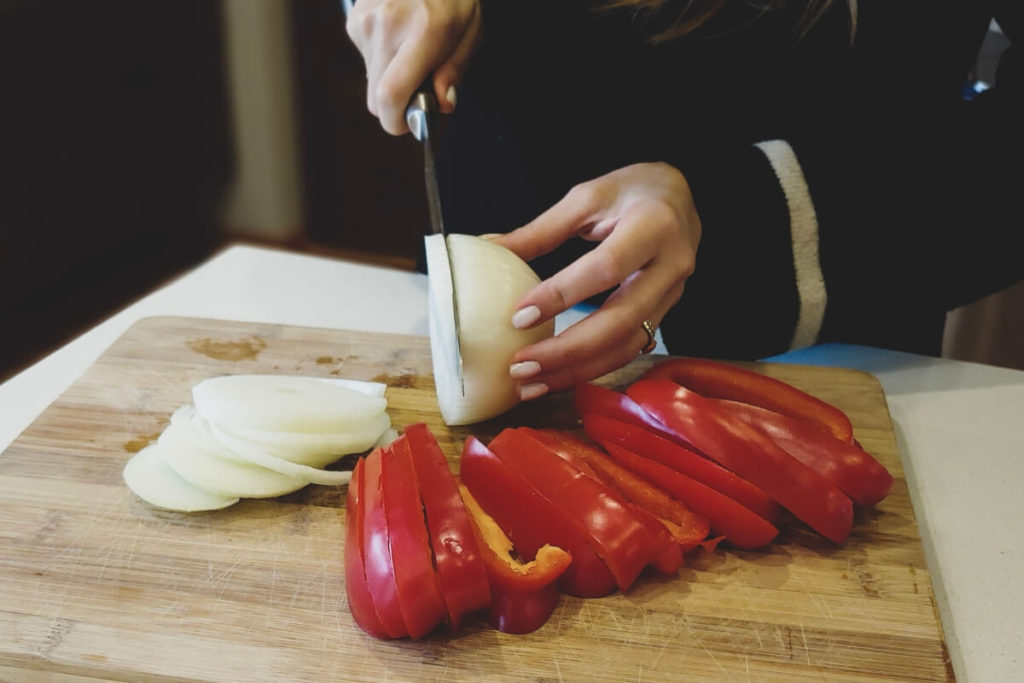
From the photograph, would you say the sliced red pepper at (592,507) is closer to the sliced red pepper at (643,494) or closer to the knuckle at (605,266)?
the sliced red pepper at (643,494)

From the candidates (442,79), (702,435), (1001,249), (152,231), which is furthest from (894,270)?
(152,231)

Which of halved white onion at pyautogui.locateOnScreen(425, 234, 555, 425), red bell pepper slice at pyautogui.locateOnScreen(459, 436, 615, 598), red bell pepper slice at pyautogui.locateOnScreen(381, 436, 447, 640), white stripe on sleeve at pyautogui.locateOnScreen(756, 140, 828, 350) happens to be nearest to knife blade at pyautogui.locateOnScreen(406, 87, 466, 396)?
halved white onion at pyautogui.locateOnScreen(425, 234, 555, 425)

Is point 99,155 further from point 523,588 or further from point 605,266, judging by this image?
point 523,588

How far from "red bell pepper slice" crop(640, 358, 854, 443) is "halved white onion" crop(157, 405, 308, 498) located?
64 cm

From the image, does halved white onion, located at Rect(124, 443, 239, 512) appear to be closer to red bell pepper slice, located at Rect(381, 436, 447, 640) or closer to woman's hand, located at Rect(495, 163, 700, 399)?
red bell pepper slice, located at Rect(381, 436, 447, 640)

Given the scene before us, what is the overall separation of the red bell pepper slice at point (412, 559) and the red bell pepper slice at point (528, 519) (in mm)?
128

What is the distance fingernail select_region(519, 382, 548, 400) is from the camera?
137cm

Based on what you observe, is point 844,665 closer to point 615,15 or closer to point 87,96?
point 615,15

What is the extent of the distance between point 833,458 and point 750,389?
21 cm

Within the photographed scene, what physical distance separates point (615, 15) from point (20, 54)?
315cm

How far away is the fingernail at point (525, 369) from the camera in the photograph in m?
1.32

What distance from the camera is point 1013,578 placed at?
1.23 m

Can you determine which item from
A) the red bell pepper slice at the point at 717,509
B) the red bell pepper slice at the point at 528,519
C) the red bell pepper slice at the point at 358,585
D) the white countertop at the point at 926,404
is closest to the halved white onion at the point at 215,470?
the red bell pepper slice at the point at 358,585

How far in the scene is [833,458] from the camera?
126 cm
